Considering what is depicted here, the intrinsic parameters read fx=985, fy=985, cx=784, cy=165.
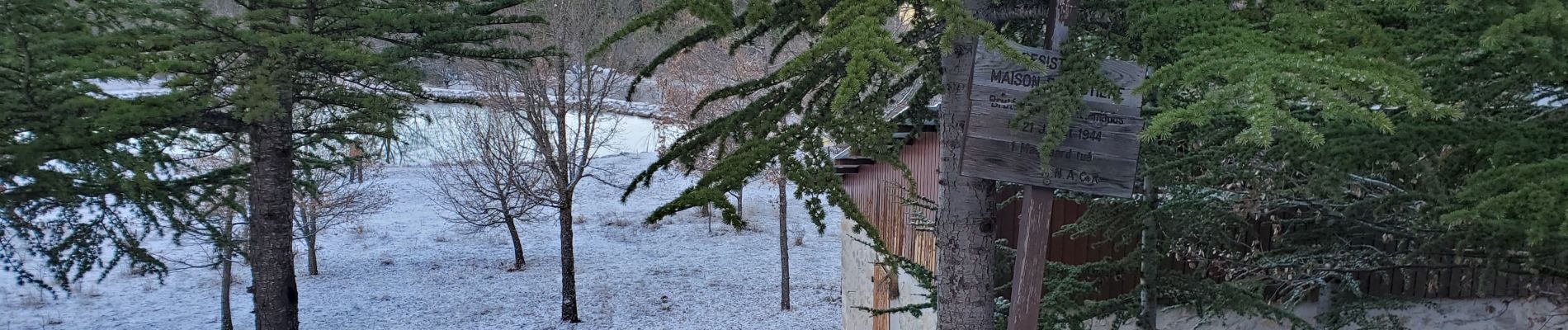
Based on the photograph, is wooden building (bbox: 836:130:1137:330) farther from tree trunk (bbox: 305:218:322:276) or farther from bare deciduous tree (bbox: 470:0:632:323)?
tree trunk (bbox: 305:218:322:276)

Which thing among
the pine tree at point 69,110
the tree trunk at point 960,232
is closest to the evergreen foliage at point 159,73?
the pine tree at point 69,110

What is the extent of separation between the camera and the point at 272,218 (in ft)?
32.2

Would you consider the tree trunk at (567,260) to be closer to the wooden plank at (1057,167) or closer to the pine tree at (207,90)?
the pine tree at (207,90)

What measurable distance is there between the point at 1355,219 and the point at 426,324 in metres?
15.3

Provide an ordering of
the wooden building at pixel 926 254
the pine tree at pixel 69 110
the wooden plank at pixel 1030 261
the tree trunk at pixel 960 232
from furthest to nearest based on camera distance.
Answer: the wooden building at pixel 926 254 → the pine tree at pixel 69 110 → the tree trunk at pixel 960 232 → the wooden plank at pixel 1030 261

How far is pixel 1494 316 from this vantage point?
315 inches

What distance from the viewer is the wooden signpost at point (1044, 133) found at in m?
3.91

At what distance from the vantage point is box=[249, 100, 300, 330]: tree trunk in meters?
9.59

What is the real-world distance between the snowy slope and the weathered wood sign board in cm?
1426

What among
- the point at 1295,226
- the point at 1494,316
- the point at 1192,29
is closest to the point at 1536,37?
the point at 1192,29

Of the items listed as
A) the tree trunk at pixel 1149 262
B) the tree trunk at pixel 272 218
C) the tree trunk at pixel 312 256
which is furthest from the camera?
the tree trunk at pixel 312 256

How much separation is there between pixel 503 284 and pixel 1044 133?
721 inches

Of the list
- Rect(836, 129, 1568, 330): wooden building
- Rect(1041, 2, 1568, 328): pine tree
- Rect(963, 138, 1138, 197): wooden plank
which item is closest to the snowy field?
Rect(836, 129, 1568, 330): wooden building

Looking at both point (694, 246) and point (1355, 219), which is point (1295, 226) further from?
point (694, 246)
